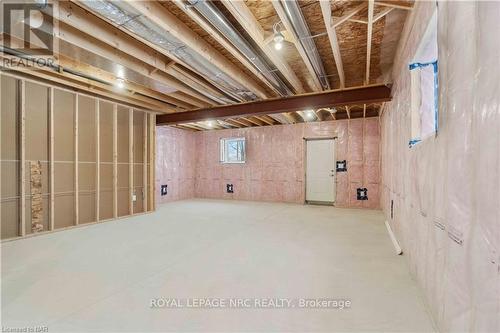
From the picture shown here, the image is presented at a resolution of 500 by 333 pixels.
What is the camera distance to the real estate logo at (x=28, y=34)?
219 centimetres

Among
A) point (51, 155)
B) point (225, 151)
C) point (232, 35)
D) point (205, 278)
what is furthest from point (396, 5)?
point (225, 151)

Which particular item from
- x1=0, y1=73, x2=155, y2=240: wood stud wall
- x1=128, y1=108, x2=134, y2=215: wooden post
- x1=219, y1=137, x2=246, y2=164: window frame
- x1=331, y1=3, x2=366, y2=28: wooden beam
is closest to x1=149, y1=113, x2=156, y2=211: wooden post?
x1=0, y1=73, x2=155, y2=240: wood stud wall

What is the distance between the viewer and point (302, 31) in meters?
2.47

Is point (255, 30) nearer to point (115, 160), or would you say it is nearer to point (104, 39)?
point (104, 39)

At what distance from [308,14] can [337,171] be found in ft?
16.7

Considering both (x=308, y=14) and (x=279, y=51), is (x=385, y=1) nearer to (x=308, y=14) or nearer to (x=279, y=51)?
(x=308, y=14)

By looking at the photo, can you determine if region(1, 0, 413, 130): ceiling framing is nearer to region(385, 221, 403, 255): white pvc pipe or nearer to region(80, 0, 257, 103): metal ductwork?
region(80, 0, 257, 103): metal ductwork

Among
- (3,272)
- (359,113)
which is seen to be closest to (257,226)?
(3,272)

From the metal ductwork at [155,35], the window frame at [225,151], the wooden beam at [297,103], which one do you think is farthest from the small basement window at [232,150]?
the metal ductwork at [155,35]

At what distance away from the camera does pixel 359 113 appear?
6.82 m

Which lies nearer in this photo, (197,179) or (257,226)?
(257,226)

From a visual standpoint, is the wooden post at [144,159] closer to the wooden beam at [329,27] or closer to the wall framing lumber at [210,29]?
the wall framing lumber at [210,29]

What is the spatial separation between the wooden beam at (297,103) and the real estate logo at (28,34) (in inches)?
107

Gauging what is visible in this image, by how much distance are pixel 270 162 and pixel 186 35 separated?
549cm
